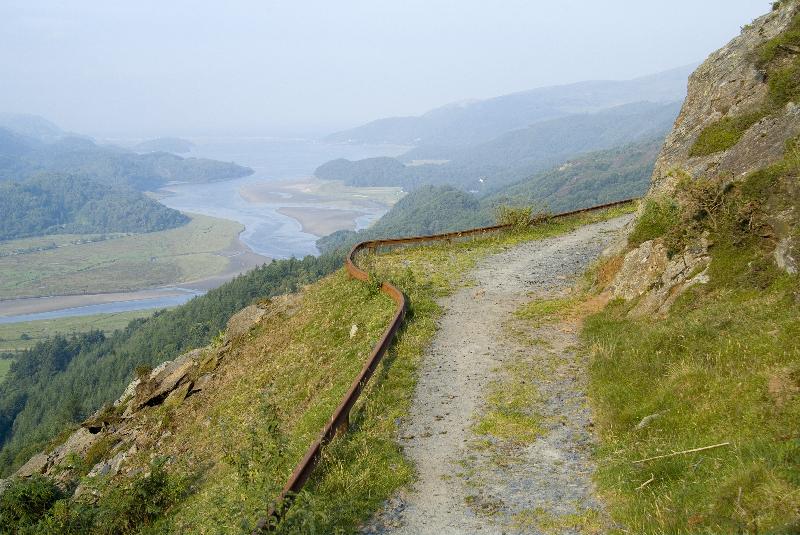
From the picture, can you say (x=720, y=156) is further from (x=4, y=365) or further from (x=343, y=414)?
(x=4, y=365)

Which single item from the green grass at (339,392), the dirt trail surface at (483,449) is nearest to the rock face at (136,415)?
the green grass at (339,392)

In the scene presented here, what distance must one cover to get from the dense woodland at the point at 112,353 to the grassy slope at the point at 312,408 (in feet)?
344

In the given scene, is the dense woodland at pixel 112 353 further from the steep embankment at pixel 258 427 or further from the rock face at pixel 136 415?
the steep embankment at pixel 258 427

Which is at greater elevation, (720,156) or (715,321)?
(720,156)

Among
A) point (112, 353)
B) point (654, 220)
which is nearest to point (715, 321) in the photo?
point (654, 220)

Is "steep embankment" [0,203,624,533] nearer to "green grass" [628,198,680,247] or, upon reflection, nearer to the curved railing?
the curved railing

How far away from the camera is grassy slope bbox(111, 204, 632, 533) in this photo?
7.61m

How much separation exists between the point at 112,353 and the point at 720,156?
168 metres

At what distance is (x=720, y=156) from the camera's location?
48.8 ft

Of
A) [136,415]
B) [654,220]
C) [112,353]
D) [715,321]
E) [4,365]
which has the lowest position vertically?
[4,365]

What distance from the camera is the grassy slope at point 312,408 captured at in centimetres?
761

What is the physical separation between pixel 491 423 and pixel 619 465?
2.42 m

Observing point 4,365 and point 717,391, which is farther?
point 4,365

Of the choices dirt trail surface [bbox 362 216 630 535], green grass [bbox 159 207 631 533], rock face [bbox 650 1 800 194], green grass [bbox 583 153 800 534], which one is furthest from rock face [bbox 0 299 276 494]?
rock face [bbox 650 1 800 194]
